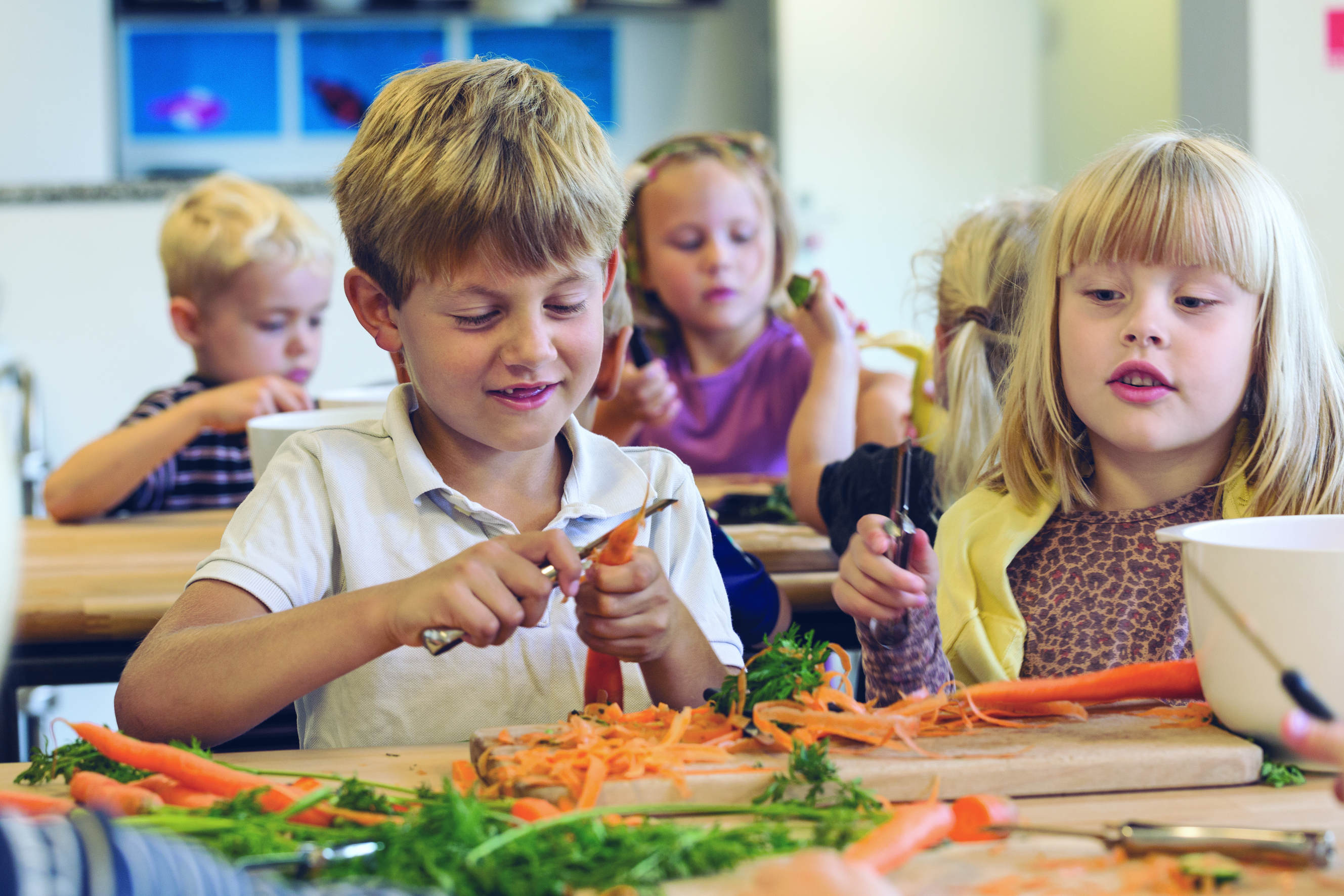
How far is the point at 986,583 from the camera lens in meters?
1.32

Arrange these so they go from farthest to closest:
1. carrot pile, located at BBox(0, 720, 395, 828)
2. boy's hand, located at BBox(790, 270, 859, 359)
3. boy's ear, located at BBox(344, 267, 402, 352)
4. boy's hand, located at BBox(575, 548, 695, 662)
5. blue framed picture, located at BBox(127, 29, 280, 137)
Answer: blue framed picture, located at BBox(127, 29, 280, 137) → boy's hand, located at BBox(790, 270, 859, 359) → boy's ear, located at BBox(344, 267, 402, 352) → boy's hand, located at BBox(575, 548, 695, 662) → carrot pile, located at BBox(0, 720, 395, 828)

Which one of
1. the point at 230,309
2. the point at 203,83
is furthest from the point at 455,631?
the point at 203,83

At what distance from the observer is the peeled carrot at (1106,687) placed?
0.94 meters

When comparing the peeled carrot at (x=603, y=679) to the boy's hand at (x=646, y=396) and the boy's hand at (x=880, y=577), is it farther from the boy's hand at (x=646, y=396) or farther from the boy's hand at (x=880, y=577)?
the boy's hand at (x=646, y=396)

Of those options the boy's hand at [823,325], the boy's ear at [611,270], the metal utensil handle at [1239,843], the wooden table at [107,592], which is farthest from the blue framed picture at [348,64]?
the metal utensil handle at [1239,843]

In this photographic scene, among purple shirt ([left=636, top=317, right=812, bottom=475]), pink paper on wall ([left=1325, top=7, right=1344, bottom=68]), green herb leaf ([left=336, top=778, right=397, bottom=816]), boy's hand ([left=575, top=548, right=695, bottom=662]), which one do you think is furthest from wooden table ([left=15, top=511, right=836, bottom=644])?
pink paper on wall ([left=1325, top=7, right=1344, bottom=68])

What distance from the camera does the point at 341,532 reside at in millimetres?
1171

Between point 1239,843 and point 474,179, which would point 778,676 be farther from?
point 474,179

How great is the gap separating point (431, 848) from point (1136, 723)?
0.55m

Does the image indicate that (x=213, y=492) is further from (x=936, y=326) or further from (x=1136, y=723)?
(x=1136, y=723)

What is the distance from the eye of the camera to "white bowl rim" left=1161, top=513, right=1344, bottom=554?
80 centimetres

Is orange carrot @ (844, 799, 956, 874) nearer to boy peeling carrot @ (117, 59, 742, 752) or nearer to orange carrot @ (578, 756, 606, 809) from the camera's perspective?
orange carrot @ (578, 756, 606, 809)

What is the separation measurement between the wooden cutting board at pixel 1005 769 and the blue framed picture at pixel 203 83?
17.9ft

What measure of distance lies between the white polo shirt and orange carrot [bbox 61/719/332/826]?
0.91 feet
